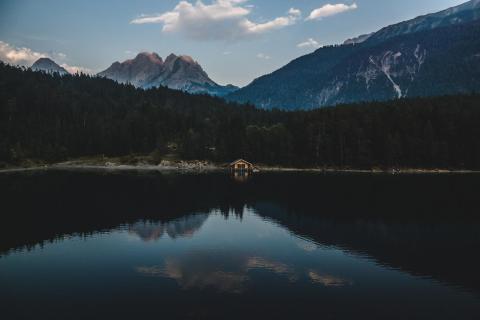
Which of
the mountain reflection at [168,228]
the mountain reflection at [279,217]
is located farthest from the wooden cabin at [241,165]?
the mountain reflection at [168,228]

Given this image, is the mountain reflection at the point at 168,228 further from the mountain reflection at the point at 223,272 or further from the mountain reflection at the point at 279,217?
the mountain reflection at the point at 223,272

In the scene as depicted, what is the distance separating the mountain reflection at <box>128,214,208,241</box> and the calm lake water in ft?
1.12

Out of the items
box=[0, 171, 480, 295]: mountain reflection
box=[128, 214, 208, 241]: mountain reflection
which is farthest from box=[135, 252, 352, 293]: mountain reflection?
box=[128, 214, 208, 241]: mountain reflection

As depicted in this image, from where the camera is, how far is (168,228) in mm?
71875

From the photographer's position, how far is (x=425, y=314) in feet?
118

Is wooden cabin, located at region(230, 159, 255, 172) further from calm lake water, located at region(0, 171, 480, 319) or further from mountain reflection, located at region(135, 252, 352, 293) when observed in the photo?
mountain reflection, located at region(135, 252, 352, 293)

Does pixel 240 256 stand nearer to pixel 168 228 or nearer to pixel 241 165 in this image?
pixel 168 228

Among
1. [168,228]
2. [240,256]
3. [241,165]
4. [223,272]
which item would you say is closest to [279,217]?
[168,228]

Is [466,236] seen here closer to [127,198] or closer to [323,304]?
[323,304]

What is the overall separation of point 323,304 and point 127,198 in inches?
2955

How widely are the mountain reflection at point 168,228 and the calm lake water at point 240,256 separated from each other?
0.34 meters

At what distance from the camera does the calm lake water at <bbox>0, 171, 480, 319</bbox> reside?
37.5 meters

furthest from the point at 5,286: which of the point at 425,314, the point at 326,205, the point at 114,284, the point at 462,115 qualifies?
the point at 462,115

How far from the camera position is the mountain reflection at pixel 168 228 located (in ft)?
220
